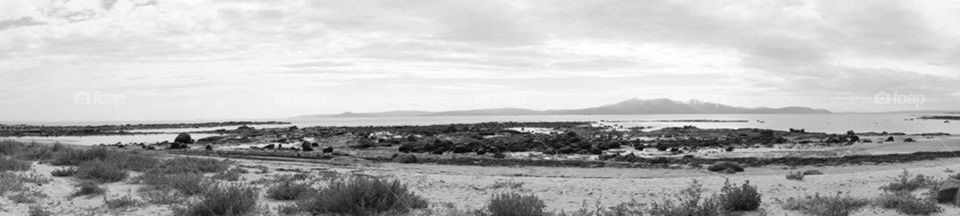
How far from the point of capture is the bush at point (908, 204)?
9594 millimetres

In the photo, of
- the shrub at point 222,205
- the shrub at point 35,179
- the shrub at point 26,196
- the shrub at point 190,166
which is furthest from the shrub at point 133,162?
the shrub at point 222,205

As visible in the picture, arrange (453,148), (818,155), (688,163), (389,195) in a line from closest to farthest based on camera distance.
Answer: (389,195) → (688,163) → (818,155) → (453,148)

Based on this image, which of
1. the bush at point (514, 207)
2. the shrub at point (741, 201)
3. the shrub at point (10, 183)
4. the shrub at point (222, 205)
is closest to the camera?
the bush at point (514, 207)

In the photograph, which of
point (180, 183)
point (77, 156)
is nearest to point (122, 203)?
point (180, 183)

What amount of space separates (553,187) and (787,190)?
4.84 m

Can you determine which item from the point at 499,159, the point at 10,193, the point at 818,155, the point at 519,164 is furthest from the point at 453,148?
the point at 10,193

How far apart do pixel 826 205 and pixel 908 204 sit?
47.8 inches

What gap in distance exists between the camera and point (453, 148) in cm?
3203

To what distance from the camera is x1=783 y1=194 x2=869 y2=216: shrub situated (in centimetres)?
960

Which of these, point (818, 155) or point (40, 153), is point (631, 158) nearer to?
point (818, 155)

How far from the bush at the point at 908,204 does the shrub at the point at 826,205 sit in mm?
309

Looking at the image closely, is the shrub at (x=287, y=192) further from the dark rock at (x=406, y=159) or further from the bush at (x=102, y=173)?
the dark rock at (x=406, y=159)

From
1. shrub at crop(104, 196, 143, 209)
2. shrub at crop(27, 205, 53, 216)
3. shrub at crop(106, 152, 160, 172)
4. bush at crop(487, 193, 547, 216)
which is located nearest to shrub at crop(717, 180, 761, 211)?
bush at crop(487, 193, 547, 216)

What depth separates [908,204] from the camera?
32.1 feet
